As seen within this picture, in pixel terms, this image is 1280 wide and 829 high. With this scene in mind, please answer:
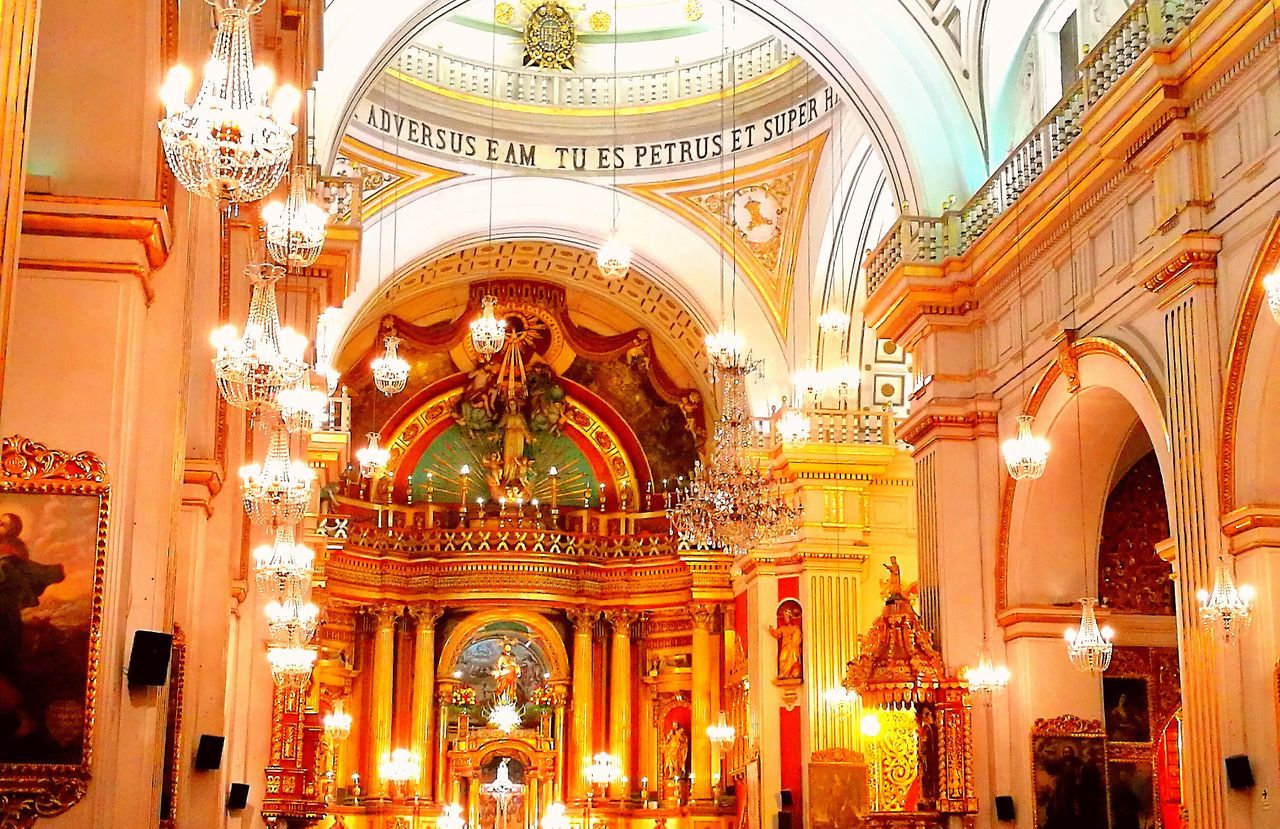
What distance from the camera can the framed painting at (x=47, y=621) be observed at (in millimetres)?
6355

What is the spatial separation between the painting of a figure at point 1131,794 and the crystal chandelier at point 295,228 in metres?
8.46

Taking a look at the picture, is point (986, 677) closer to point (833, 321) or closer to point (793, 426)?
point (793, 426)

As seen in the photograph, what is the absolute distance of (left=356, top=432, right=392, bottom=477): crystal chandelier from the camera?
21.2 meters

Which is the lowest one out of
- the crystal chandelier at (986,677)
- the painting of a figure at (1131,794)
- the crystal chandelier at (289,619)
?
the painting of a figure at (1131,794)

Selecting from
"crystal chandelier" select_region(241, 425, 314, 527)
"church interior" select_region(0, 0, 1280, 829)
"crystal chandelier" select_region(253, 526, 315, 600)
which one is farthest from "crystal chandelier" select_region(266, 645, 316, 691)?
"crystal chandelier" select_region(241, 425, 314, 527)

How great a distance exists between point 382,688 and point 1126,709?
13.3 meters

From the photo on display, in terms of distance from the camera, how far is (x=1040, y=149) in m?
12.9

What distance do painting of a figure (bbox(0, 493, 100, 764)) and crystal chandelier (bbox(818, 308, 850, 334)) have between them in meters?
12.7

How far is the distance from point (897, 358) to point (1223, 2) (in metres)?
10.2

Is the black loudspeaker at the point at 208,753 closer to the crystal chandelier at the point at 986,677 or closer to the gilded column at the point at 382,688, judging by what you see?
the crystal chandelier at the point at 986,677

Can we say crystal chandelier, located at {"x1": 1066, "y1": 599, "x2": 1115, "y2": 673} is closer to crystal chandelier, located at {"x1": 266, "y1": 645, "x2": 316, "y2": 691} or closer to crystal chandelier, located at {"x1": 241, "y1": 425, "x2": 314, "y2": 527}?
crystal chandelier, located at {"x1": 241, "y1": 425, "x2": 314, "y2": 527}

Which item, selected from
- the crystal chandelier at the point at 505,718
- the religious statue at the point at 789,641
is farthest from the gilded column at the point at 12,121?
the crystal chandelier at the point at 505,718

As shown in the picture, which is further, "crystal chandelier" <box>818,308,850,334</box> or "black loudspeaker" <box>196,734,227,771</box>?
"crystal chandelier" <box>818,308,850,334</box>

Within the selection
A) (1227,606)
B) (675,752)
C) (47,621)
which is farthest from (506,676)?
(47,621)
